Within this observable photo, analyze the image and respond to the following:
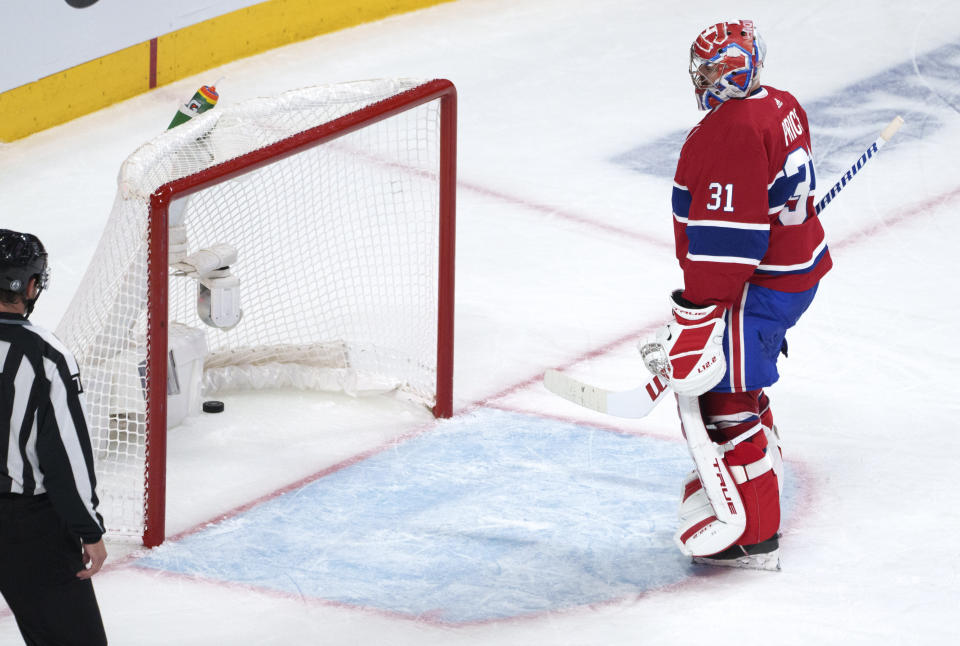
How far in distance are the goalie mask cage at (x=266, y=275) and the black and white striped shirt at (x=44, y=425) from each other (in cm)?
98

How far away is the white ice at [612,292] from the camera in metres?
3.33

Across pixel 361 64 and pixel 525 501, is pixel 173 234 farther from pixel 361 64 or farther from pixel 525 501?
pixel 361 64

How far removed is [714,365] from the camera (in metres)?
3.26

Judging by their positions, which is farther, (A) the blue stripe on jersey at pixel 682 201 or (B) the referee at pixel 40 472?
(A) the blue stripe on jersey at pixel 682 201

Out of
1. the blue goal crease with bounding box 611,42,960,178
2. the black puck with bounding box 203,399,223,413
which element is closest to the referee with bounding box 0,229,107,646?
the black puck with bounding box 203,399,223,413

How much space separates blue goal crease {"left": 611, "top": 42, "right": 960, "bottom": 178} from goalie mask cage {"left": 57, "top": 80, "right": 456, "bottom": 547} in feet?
4.51

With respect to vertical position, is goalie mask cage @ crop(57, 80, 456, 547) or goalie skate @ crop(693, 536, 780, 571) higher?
goalie mask cage @ crop(57, 80, 456, 547)

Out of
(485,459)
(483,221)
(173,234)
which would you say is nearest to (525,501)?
(485,459)

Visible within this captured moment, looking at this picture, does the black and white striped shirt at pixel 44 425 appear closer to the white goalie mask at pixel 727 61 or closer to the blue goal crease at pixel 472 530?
the blue goal crease at pixel 472 530

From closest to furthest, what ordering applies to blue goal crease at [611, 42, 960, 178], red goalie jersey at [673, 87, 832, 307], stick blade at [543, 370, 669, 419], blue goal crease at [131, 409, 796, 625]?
red goalie jersey at [673, 87, 832, 307] < blue goal crease at [131, 409, 796, 625] < stick blade at [543, 370, 669, 419] < blue goal crease at [611, 42, 960, 178]

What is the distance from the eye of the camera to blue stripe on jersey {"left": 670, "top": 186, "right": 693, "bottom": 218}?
332 cm

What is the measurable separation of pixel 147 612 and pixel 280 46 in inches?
181

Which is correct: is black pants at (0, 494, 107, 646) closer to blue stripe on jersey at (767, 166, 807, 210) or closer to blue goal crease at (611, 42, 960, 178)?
blue stripe on jersey at (767, 166, 807, 210)

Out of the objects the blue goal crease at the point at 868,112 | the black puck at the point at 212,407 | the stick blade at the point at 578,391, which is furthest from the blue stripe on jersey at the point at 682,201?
the blue goal crease at the point at 868,112
